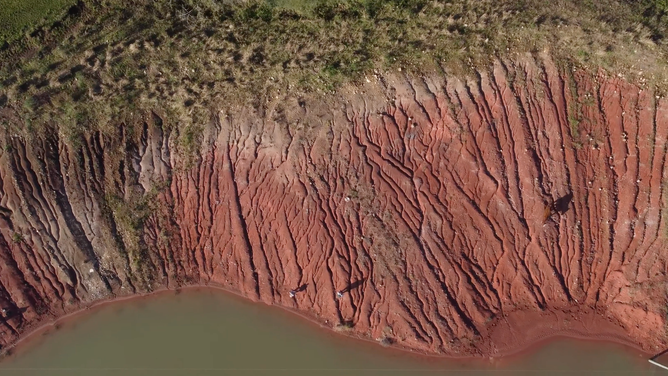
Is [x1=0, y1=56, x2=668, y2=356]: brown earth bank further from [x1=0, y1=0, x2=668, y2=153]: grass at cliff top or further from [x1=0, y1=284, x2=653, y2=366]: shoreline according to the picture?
[x1=0, y1=0, x2=668, y2=153]: grass at cliff top

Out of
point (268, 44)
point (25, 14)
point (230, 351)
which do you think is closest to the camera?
point (25, 14)

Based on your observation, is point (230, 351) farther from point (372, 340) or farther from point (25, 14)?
point (25, 14)

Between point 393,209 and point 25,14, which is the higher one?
point 25,14

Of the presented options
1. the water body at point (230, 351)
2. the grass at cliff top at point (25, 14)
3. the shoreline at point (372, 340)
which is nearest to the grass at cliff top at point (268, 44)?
the grass at cliff top at point (25, 14)

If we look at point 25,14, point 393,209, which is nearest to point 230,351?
point 393,209

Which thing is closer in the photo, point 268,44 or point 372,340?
point 268,44

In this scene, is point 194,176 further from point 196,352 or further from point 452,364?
point 452,364

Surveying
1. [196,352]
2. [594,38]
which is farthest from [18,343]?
[594,38]
